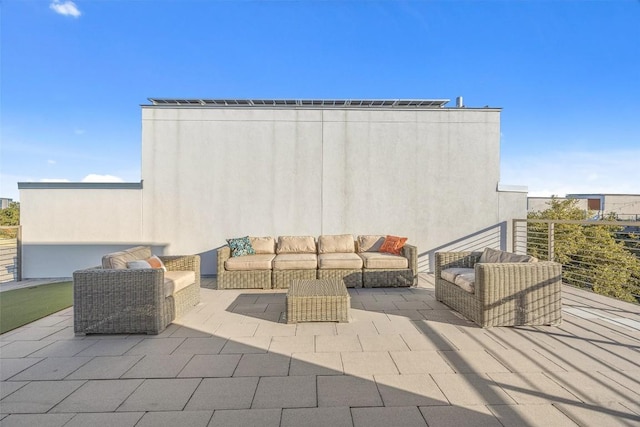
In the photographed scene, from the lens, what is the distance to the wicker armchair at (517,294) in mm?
3188

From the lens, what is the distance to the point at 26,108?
25.1ft

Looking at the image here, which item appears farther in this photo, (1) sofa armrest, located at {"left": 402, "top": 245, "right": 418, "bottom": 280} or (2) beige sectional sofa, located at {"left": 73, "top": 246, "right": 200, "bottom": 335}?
(1) sofa armrest, located at {"left": 402, "top": 245, "right": 418, "bottom": 280}

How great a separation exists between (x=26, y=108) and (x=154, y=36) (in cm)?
452

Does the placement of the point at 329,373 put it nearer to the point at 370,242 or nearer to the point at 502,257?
the point at 502,257

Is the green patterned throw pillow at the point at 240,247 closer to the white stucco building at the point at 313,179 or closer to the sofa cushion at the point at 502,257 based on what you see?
the white stucco building at the point at 313,179

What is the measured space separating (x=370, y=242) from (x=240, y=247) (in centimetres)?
266

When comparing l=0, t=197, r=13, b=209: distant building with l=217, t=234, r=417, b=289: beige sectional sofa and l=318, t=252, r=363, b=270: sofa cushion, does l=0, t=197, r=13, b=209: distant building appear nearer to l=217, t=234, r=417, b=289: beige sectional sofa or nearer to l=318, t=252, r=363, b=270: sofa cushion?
l=217, t=234, r=417, b=289: beige sectional sofa

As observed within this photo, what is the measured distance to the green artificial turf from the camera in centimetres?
353

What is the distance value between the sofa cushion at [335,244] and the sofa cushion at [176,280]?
2.56 metres

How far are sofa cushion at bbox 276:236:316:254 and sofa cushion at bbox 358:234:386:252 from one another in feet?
3.27

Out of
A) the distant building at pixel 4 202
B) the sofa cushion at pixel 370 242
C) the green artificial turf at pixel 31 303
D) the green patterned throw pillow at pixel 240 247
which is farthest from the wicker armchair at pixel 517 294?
the distant building at pixel 4 202

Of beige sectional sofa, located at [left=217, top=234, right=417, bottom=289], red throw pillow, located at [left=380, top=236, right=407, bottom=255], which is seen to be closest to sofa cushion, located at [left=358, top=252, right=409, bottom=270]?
beige sectional sofa, located at [left=217, top=234, right=417, bottom=289]

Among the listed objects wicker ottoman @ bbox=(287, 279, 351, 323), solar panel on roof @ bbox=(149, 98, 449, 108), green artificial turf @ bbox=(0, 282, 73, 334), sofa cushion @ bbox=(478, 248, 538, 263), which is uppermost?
solar panel on roof @ bbox=(149, 98, 449, 108)

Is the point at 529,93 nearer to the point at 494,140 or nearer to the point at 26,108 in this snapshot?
the point at 494,140
